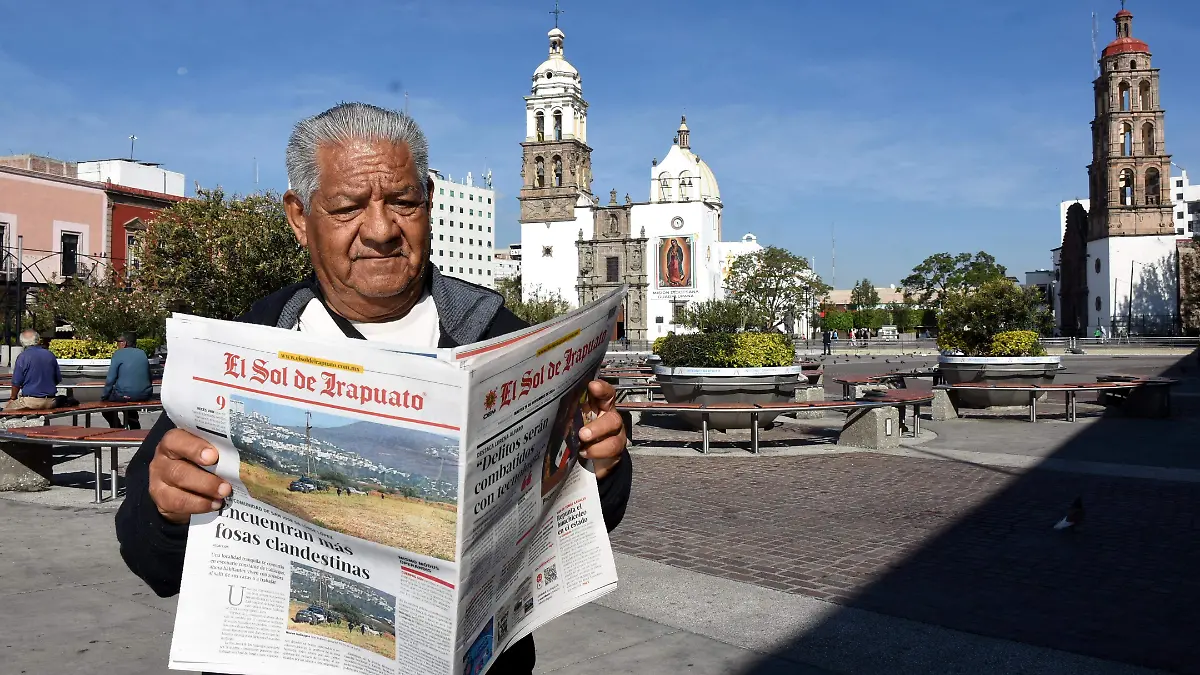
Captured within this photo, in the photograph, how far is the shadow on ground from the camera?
4496 mm

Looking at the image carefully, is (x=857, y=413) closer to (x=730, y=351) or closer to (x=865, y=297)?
(x=730, y=351)

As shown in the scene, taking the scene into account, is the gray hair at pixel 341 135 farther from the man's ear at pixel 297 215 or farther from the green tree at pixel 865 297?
the green tree at pixel 865 297

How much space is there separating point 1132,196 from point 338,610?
7205 centimetres

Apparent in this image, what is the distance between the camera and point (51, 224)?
41.2 m

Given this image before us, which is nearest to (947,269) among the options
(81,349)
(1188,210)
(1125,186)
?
(1125,186)

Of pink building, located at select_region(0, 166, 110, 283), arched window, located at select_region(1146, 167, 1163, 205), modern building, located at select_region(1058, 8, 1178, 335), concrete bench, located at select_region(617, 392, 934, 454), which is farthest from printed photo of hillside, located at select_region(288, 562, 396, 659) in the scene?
arched window, located at select_region(1146, 167, 1163, 205)

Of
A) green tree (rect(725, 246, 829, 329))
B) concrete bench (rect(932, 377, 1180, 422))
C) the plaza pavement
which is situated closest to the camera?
the plaza pavement

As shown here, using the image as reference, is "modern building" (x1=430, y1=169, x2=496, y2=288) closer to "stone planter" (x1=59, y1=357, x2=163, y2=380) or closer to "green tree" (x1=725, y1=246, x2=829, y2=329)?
"green tree" (x1=725, y1=246, x2=829, y2=329)

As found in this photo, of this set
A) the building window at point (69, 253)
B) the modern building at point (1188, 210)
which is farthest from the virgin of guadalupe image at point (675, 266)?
the modern building at point (1188, 210)

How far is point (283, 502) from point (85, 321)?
2140 centimetres

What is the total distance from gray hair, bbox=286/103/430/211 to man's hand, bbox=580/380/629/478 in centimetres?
62

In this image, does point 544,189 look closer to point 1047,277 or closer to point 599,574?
point 1047,277

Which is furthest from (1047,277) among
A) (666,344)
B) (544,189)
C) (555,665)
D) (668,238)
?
(555,665)

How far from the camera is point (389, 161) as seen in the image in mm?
2008
